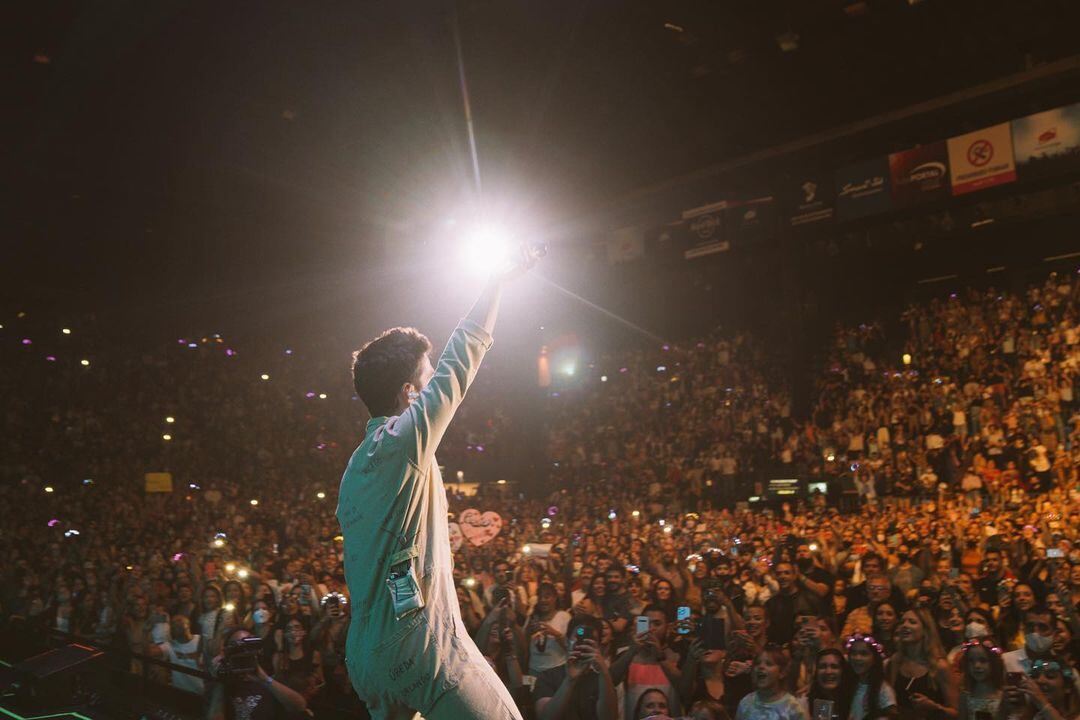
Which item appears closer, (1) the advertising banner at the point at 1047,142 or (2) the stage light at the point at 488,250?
(2) the stage light at the point at 488,250

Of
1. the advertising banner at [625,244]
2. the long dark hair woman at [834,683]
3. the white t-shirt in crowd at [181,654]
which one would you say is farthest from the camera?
the advertising banner at [625,244]

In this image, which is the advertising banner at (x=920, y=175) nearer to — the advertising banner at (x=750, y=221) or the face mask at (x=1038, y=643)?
the advertising banner at (x=750, y=221)

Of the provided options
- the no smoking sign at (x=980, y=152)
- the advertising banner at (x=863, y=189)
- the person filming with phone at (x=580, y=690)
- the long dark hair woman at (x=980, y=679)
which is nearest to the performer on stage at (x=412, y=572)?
the person filming with phone at (x=580, y=690)

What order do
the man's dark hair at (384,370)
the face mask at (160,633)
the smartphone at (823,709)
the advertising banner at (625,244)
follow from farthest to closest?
the advertising banner at (625,244) < the face mask at (160,633) < the smartphone at (823,709) < the man's dark hair at (384,370)

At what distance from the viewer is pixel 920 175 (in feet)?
52.4

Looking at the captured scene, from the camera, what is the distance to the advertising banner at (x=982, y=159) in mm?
14969

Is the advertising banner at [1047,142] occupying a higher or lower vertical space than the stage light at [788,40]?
lower

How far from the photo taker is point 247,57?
1138 cm

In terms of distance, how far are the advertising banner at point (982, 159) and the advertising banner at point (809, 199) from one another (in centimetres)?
236

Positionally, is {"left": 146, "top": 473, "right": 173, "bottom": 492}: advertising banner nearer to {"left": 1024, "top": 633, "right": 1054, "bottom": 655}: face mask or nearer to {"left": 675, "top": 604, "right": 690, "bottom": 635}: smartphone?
{"left": 675, "top": 604, "right": 690, "bottom": 635}: smartphone

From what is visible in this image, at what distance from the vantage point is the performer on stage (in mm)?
1835

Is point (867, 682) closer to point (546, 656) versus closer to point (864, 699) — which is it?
point (864, 699)

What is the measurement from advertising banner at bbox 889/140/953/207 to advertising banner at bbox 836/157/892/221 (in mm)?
165

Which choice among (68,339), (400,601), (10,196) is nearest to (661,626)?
(400,601)
